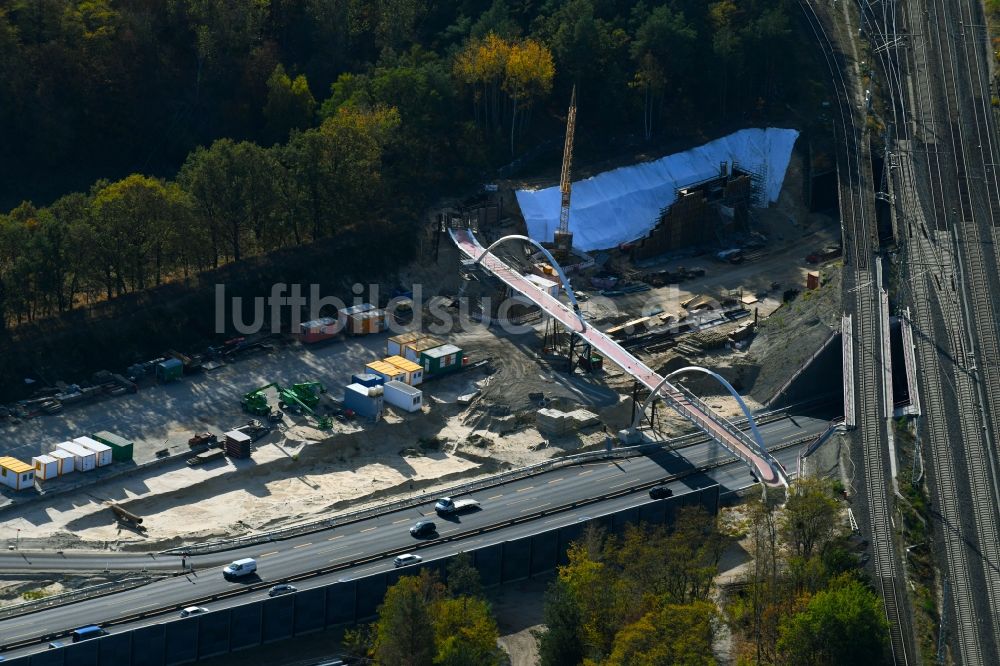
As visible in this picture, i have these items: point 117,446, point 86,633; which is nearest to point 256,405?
point 117,446

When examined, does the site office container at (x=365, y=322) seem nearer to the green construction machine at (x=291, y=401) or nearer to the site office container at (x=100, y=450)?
the green construction machine at (x=291, y=401)

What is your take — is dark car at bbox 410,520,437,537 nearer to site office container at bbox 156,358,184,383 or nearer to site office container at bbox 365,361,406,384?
site office container at bbox 365,361,406,384

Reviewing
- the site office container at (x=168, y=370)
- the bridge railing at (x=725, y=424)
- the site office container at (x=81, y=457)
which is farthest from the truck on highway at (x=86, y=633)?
the bridge railing at (x=725, y=424)

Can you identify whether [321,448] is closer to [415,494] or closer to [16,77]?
[415,494]

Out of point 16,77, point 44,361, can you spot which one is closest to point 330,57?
point 16,77

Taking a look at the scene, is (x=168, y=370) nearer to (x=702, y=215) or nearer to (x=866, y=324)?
(x=866, y=324)

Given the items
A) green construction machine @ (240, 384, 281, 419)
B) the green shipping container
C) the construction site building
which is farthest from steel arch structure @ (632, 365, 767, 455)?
the green shipping container
